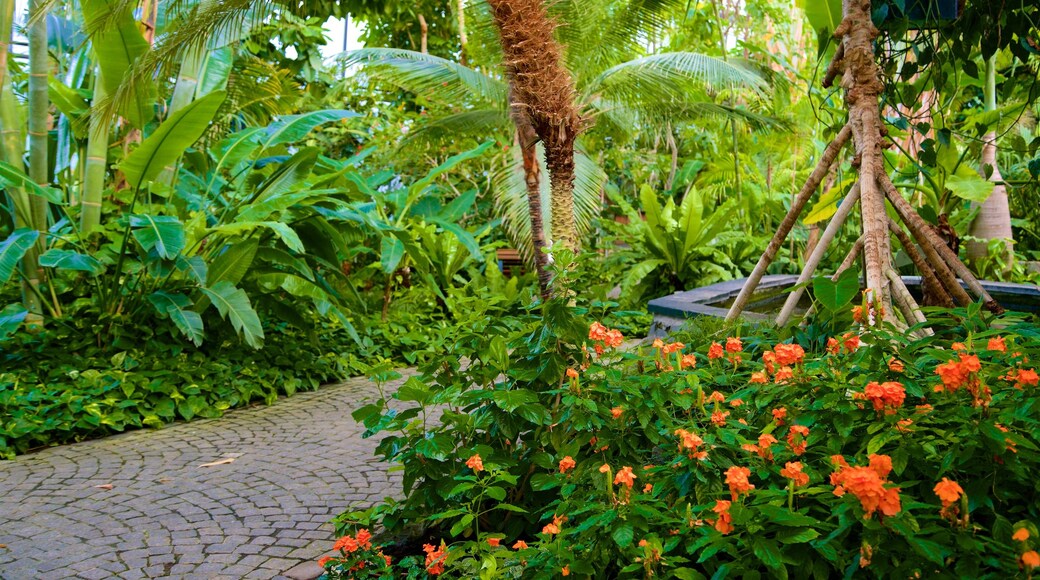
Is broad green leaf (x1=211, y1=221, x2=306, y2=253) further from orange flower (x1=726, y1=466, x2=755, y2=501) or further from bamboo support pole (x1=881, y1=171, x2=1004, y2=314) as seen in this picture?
orange flower (x1=726, y1=466, x2=755, y2=501)

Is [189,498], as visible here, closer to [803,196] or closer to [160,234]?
[160,234]


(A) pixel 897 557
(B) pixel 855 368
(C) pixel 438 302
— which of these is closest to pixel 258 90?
(C) pixel 438 302

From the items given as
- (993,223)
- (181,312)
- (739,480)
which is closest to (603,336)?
(739,480)

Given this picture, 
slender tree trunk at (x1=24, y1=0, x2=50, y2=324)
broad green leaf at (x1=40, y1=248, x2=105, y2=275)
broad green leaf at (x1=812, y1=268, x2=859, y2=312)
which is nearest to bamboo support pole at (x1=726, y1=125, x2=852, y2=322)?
broad green leaf at (x1=812, y1=268, x2=859, y2=312)

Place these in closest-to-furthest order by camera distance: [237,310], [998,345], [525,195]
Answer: [998,345] < [237,310] < [525,195]

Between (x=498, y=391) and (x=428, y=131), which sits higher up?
A: (x=428, y=131)

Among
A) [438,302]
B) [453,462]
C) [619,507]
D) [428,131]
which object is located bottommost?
[438,302]

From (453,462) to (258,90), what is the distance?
6.23m

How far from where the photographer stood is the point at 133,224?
5.09 meters

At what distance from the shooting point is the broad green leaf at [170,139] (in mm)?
5137

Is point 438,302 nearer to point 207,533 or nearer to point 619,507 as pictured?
point 207,533

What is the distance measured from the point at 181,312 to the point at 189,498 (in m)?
1.75

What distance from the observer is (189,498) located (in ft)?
12.0

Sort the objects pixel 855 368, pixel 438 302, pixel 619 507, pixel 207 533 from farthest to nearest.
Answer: pixel 438 302 → pixel 207 533 → pixel 855 368 → pixel 619 507
